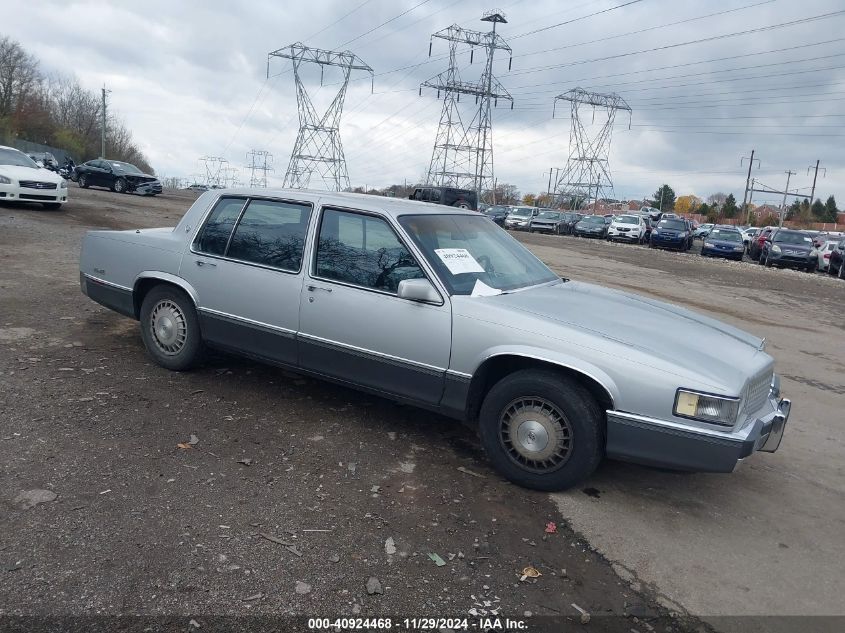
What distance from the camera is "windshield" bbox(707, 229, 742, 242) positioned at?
96.3ft

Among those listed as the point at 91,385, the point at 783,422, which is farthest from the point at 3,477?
the point at 783,422

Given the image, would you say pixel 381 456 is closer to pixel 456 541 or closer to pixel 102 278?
pixel 456 541

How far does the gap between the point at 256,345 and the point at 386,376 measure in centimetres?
120

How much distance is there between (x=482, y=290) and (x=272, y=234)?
1.74 metres

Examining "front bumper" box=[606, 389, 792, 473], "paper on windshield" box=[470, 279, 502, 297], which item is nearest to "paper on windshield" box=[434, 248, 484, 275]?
"paper on windshield" box=[470, 279, 502, 297]

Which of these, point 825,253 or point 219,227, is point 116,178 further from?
point 825,253

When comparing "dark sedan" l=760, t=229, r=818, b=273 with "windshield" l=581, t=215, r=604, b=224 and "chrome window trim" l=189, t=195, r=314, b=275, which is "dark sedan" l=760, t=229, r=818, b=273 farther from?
"chrome window trim" l=189, t=195, r=314, b=275

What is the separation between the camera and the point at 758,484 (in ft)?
14.1

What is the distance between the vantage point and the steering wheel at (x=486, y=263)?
463 cm

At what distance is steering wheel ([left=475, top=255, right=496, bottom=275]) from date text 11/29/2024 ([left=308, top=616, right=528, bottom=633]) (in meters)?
2.47

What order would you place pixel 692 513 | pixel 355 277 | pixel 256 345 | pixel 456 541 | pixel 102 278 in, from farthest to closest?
pixel 102 278 → pixel 256 345 → pixel 355 277 → pixel 692 513 → pixel 456 541

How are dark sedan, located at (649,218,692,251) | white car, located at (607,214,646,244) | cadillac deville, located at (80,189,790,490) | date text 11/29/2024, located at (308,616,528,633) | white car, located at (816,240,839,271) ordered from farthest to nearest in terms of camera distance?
white car, located at (607,214,646,244)
dark sedan, located at (649,218,692,251)
white car, located at (816,240,839,271)
cadillac deville, located at (80,189,790,490)
date text 11/29/2024, located at (308,616,528,633)

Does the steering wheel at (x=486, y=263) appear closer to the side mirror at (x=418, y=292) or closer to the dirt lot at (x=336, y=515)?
the side mirror at (x=418, y=292)

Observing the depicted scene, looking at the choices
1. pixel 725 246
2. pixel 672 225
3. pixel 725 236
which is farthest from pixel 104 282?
pixel 672 225
